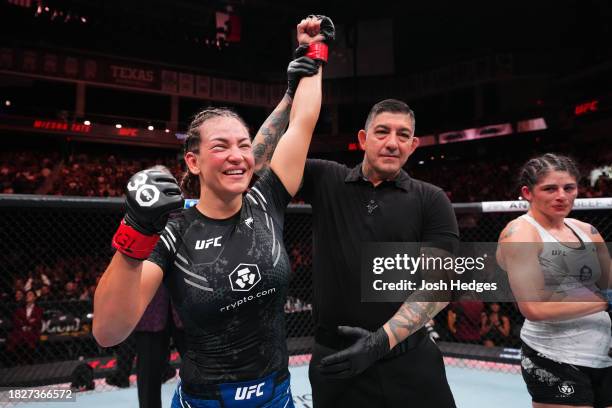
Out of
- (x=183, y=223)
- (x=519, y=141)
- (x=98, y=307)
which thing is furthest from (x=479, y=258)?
(x=519, y=141)

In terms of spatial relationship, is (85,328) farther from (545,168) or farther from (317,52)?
(545,168)

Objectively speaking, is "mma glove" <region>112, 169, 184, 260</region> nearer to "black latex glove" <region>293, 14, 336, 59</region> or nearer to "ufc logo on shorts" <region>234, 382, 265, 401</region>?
"ufc logo on shorts" <region>234, 382, 265, 401</region>

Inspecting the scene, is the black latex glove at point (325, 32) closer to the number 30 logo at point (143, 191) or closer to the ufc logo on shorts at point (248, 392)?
the number 30 logo at point (143, 191)

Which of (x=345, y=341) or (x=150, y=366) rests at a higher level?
(x=345, y=341)

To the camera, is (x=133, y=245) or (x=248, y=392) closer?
(x=133, y=245)

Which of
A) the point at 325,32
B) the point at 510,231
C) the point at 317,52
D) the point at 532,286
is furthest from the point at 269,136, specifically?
the point at 532,286

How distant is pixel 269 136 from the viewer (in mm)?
2092

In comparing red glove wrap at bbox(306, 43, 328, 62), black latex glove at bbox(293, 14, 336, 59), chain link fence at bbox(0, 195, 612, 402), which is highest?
black latex glove at bbox(293, 14, 336, 59)

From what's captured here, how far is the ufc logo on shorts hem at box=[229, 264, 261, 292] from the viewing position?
1.55 m

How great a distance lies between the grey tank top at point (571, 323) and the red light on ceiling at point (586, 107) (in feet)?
45.7

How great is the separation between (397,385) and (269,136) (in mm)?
1232

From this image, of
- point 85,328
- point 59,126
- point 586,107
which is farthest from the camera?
point 59,126

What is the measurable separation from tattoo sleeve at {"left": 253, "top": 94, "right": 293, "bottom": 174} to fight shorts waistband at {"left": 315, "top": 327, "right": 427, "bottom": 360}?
806mm

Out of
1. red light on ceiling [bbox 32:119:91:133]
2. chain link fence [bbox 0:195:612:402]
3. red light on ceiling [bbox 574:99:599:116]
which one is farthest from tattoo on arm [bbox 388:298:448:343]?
red light on ceiling [bbox 32:119:91:133]
